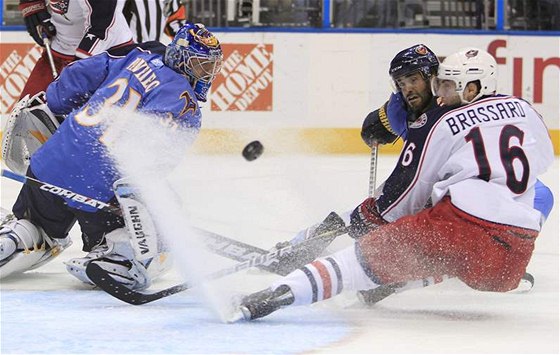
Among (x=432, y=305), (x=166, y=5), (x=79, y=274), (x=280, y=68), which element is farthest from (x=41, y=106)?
(x=280, y=68)

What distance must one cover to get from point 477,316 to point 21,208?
1.45 metres

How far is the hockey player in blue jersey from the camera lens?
347 centimetres

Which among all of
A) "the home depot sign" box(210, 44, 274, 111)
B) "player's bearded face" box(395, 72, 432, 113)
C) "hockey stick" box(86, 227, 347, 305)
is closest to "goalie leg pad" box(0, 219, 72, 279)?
"hockey stick" box(86, 227, 347, 305)

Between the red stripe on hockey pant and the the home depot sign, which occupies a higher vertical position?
the the home depot sign

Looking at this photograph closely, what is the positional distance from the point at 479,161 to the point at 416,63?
547 millimetres

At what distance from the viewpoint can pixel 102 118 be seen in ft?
11.5

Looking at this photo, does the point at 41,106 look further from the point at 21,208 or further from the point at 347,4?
the point at 347,4

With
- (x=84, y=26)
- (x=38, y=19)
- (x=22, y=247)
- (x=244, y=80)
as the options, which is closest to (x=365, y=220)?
(x=22, y=247)

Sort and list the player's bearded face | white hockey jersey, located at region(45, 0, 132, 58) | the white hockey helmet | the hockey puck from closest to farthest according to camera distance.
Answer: the white hockey helmet < the player's bearded face < the hockey puck < white hockey jersey, located at region(45, 0, 132, 58)

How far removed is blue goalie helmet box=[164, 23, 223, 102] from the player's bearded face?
21.7 inches

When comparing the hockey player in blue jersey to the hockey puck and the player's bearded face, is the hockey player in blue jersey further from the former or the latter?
the hockey puck

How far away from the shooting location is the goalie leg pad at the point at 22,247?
3.66 metres

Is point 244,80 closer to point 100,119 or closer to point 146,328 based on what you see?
point 100,119

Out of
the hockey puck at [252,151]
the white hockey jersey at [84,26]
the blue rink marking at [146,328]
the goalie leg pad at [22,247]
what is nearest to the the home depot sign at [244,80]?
the white hockey jersey at [84,26]
